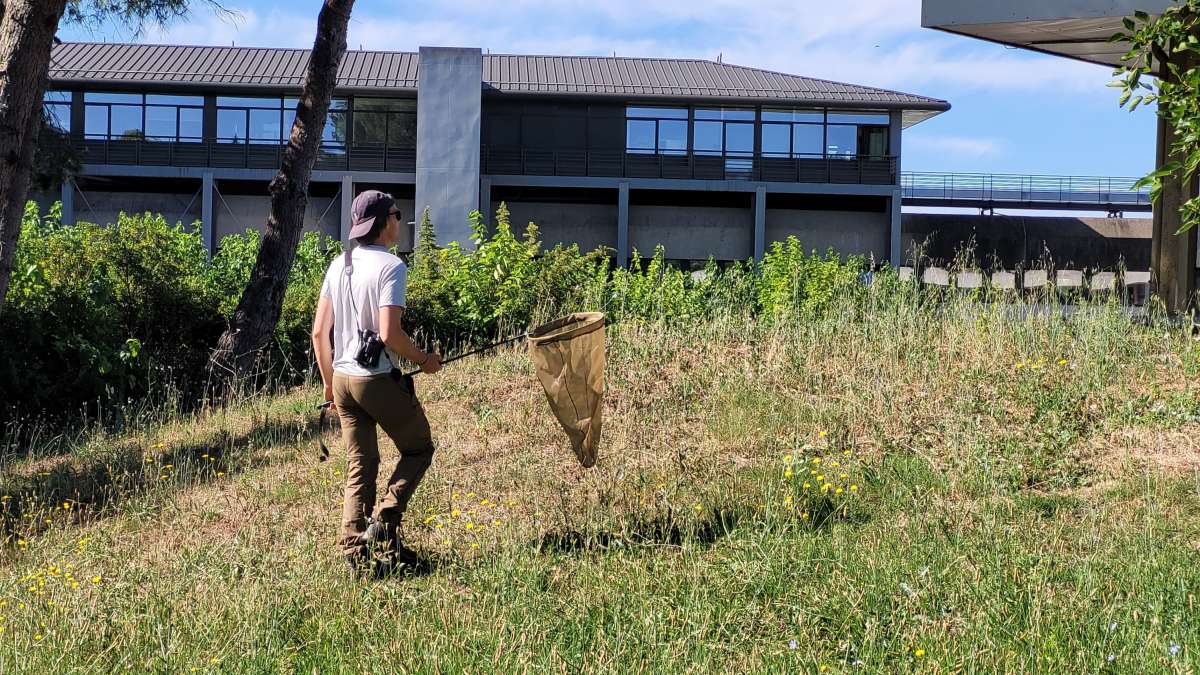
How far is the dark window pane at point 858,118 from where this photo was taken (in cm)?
3584

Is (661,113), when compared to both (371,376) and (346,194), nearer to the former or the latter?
(346,194)

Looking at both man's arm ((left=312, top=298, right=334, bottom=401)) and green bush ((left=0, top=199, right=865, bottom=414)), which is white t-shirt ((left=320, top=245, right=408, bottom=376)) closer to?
man's arm ((left=312, top=298, right=334, bottom=401))

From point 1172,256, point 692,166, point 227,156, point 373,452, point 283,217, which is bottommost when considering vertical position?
point 373,452

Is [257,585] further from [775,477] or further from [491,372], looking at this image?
[491,372]

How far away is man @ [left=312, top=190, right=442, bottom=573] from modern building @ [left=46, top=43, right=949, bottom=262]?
2901 cm

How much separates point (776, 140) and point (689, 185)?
3.14 m

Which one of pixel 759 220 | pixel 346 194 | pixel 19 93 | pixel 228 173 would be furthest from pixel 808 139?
pixel 19 93

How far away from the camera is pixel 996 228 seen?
38688 millimetres

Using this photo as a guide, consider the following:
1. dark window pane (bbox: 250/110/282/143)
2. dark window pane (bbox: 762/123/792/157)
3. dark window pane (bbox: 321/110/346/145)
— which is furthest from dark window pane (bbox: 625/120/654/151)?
dark window pane (bbox: 250/110/282/143)

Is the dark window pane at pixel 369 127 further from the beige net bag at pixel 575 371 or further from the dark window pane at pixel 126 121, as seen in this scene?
the beige net bag at pixel 575 371

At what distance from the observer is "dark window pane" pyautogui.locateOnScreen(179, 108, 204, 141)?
35.4m

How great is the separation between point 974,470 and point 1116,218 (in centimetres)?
3808

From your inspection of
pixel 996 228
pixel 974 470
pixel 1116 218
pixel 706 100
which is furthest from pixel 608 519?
pixel 1116 218

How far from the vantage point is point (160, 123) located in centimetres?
3544
